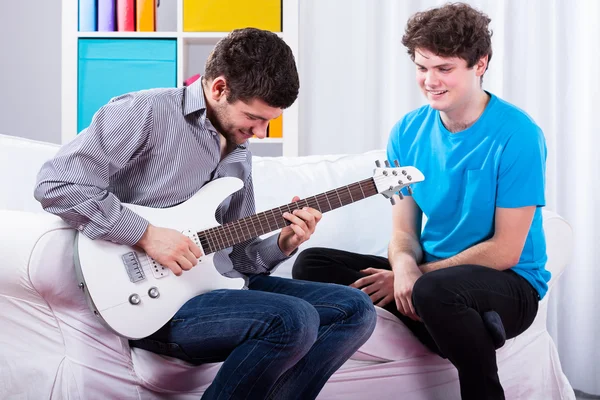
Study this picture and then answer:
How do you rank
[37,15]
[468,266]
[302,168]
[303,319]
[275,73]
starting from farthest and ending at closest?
[37,15]
[302,168]
[468,266]
[275,73]
[303,319]

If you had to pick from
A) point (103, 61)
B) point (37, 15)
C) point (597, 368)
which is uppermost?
point (37, 15)

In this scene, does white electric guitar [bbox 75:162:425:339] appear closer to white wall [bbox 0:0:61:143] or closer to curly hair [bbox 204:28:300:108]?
curly hair [bbox 204:28:300:108]

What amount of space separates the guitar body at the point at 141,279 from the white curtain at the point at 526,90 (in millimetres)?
1529

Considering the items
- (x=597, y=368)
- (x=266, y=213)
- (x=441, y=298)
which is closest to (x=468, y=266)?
(x=441, y=298)

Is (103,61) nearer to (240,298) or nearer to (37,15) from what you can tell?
(37,15)

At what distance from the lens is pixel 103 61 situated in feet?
8.20

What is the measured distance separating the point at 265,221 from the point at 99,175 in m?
0.33

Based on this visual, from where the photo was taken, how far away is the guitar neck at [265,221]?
1390 millimetres

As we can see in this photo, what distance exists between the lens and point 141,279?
1.31m

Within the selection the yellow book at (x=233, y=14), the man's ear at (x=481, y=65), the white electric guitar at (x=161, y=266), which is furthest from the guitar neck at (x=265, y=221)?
the yellow book at (x=233, y=14)

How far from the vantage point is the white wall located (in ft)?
9.58

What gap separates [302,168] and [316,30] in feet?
3.00

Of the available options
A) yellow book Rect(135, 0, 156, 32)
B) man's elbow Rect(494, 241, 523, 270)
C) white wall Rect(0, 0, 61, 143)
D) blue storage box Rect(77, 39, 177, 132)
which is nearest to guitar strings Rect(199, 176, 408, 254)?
man's elbow Rect(494, 241, 523, 270)

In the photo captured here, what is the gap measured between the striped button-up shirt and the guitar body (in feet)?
0.10
